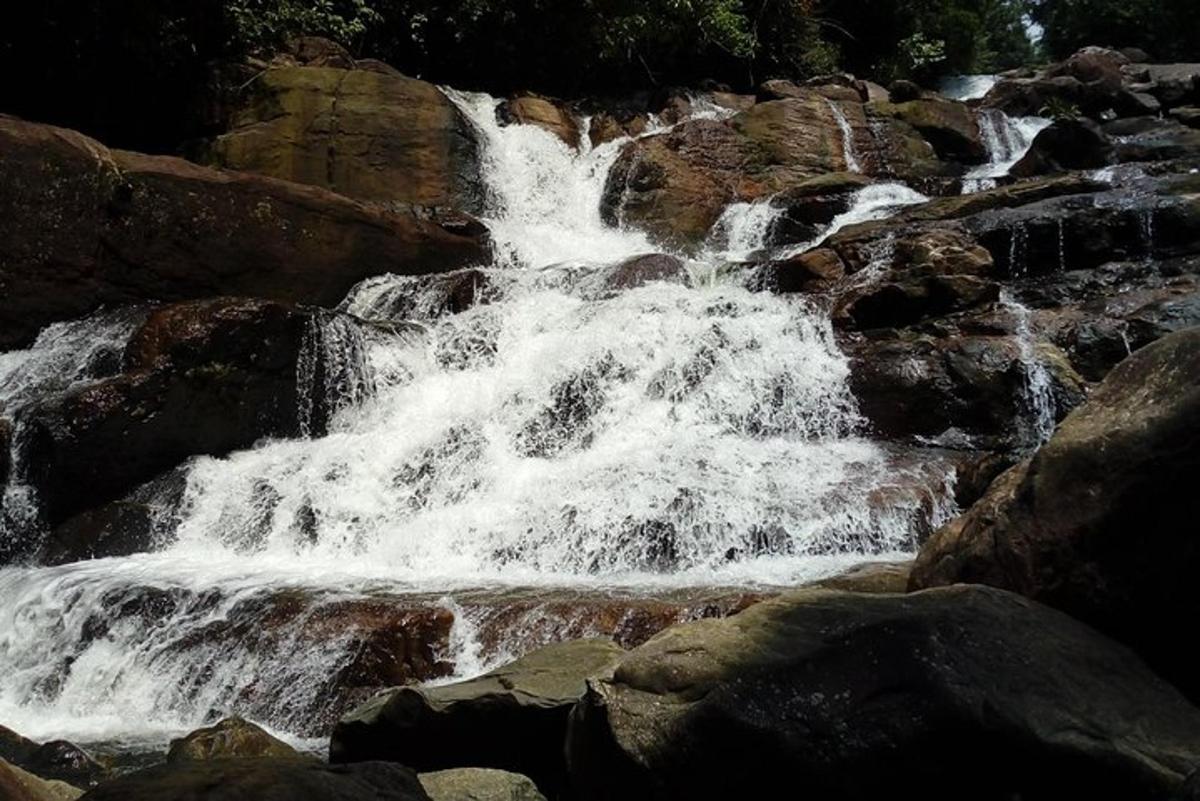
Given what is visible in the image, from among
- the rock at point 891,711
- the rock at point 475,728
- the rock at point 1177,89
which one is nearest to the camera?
the rock at point 891,711

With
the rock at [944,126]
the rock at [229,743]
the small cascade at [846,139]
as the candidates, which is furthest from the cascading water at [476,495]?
the rock at [944,126]

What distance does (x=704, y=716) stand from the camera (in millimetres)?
3549

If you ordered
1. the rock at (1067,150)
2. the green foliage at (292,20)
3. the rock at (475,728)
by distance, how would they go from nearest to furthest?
the rock at (475,728), the rock at (1067,150), the green foliage at (292,20)

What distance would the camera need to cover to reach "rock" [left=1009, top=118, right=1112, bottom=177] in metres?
16.0

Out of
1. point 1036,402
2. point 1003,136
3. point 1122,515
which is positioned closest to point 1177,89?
point 1003,136

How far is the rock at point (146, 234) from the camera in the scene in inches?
448

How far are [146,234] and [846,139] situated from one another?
1100cm

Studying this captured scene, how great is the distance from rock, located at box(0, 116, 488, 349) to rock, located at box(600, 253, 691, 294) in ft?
9.41

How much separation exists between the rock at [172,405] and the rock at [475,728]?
607 cm

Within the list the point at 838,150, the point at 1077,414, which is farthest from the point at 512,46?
the point at 1077,414

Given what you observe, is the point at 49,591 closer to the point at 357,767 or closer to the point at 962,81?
the point at 357,767

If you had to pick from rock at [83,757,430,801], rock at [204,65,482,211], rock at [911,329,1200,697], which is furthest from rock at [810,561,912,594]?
rock at [204,65,482,211]

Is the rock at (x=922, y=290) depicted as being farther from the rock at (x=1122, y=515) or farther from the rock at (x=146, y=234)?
the rock at (x=1122, y=515)

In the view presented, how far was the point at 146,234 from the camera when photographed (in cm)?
1185
